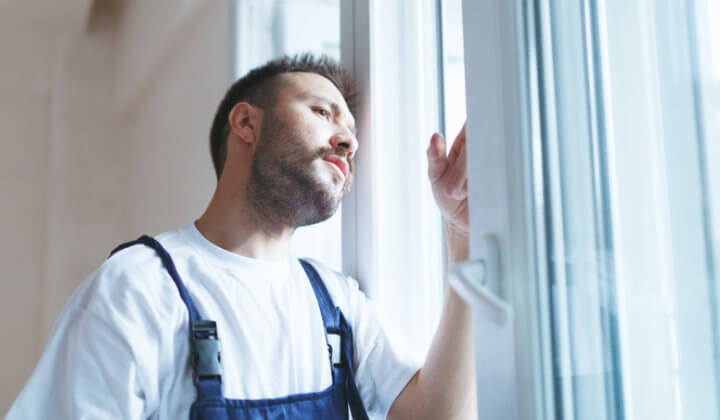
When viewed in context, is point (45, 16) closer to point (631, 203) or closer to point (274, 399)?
point (274, 399)

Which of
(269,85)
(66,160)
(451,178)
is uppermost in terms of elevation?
(66,160)

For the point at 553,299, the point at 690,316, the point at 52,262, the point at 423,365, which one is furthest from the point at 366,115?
the point at 52,262

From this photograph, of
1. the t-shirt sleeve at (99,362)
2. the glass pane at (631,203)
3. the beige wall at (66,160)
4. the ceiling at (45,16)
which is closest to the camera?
the glass pane at (631,203)

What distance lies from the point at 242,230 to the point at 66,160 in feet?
7.90

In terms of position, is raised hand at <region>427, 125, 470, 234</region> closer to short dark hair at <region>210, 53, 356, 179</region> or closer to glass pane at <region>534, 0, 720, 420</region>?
glass pane at <region>534, 0, 720, 420</region>

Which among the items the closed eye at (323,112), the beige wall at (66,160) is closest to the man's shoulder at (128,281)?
the closed eye at (323,112)

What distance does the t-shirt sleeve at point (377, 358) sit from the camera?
3.43ft

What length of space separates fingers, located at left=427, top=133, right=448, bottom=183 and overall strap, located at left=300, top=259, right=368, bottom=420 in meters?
0.32

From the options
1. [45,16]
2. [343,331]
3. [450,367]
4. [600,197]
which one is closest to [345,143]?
[343,331]

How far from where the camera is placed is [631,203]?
626mm

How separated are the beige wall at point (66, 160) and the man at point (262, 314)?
1666 mm

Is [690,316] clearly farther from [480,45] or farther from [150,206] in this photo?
[150,206]

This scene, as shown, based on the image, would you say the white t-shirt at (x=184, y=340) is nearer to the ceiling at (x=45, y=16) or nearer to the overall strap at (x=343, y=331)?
the overall strap at (x=343, y=331)

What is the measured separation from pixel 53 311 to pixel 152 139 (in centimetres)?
105
